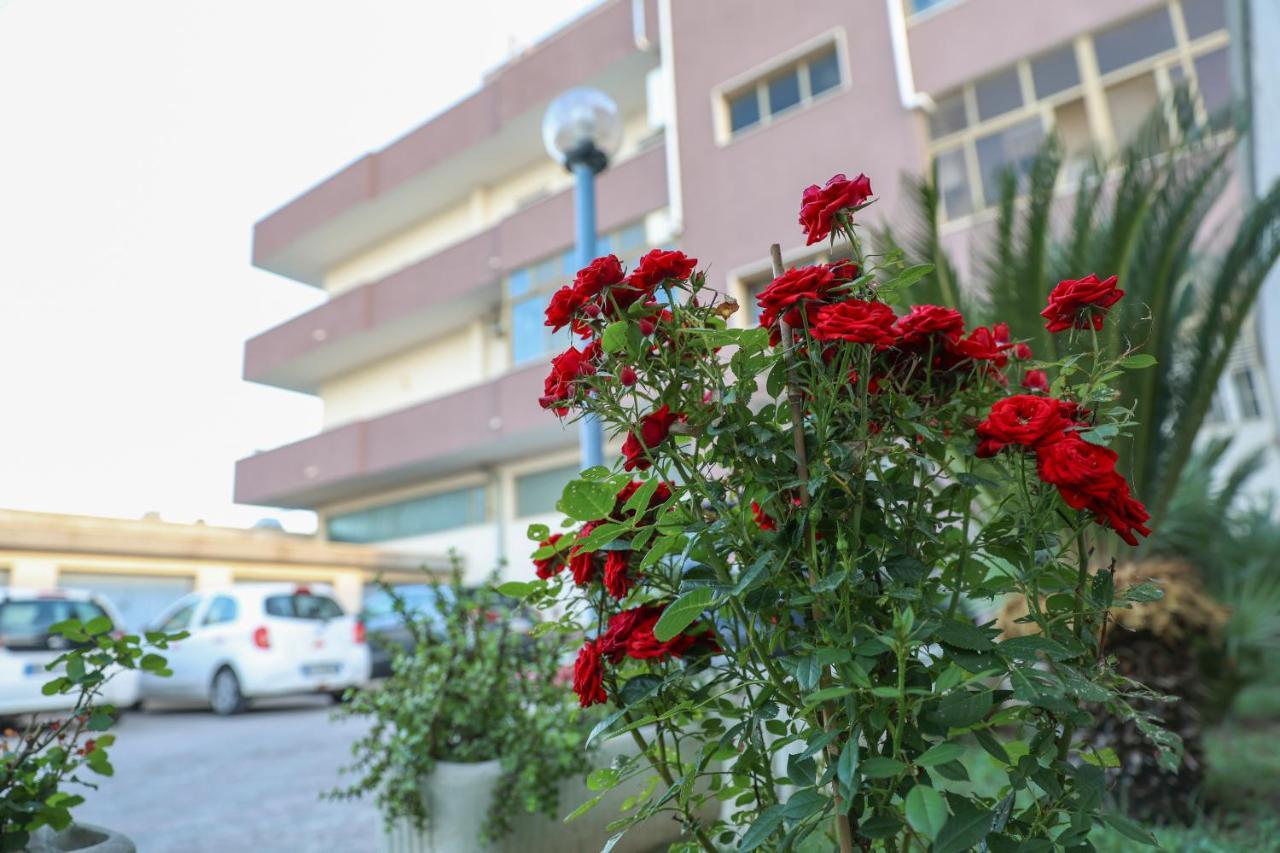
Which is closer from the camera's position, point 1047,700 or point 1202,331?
point 1047,700

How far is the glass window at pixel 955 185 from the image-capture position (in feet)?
36.7

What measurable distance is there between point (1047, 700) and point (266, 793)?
558cm

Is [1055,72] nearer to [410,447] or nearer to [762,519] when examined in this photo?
[762,519]

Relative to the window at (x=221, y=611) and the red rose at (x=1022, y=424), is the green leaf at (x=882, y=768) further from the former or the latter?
the window at (x=221, y=611)

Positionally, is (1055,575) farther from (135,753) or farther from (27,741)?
(135,753)

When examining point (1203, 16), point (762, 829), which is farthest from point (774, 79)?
point (762, 829)

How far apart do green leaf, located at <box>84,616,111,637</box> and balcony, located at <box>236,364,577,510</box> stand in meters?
13.6

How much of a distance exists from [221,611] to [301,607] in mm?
1028

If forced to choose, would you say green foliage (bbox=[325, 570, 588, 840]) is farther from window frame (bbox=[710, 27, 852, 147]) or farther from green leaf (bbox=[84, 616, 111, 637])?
window frame (bbox=[710, 27, 852, 147])

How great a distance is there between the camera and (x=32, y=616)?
8344 mm

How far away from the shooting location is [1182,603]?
12.8 ft

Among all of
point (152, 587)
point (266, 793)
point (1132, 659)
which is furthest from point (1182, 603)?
point (152, 587)

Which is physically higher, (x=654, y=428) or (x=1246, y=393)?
(x=1246, y=393)

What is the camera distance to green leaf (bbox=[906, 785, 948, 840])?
0.98m
